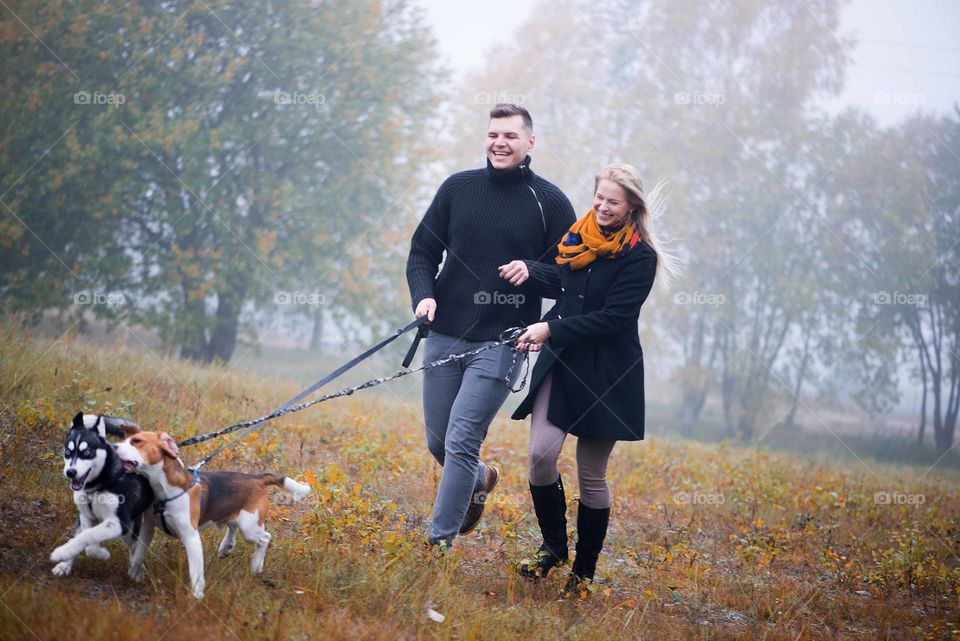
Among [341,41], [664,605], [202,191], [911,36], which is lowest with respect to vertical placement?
[664,605]

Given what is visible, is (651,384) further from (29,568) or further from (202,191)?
(29,568)

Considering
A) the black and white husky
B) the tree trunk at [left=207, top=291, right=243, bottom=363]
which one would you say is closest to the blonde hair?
the black and white husky

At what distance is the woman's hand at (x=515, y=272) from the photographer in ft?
16.2

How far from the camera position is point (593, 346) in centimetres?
496

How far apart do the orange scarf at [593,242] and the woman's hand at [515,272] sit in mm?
255

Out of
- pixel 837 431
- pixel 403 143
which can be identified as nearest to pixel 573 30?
pixel 403 143

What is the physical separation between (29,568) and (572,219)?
11.3 feet

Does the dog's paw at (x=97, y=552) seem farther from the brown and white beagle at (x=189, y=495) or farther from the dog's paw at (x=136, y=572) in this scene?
the brown and white beagle at (x=189, y=495)

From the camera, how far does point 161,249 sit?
1569 cm

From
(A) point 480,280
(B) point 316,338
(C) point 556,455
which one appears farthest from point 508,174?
(B) point 316,338

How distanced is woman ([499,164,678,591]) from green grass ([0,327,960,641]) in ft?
1.98

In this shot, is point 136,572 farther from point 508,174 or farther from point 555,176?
point 555,176

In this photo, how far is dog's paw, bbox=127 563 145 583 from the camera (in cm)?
405

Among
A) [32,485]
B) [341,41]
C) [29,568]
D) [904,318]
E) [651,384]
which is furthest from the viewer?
[651,384]
